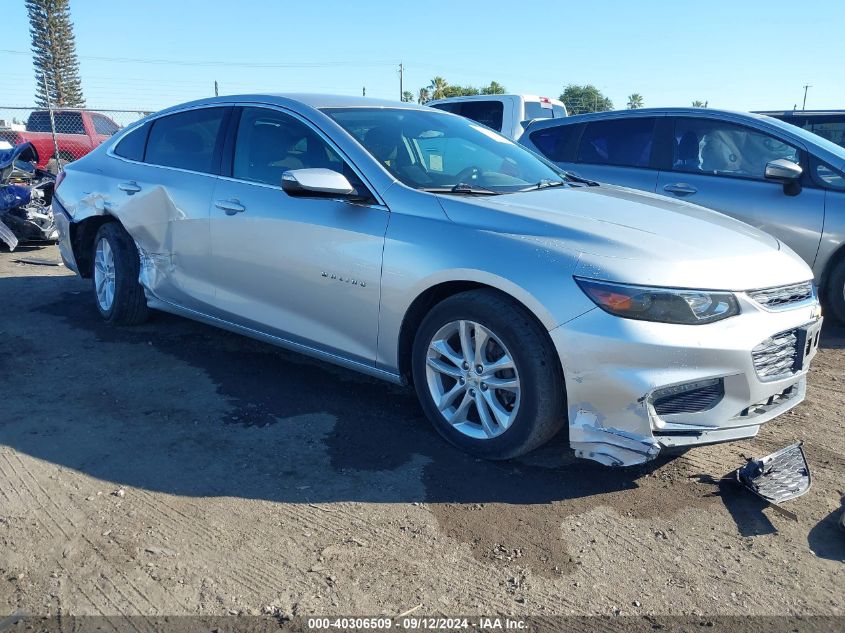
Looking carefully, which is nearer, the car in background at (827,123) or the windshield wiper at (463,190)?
the windshield wiper at (463,190)

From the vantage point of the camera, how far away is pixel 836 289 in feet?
18.5

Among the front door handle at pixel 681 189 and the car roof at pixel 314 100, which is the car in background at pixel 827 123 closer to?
the front door handle at pixel 681 189

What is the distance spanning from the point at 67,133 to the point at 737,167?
50.9 ft

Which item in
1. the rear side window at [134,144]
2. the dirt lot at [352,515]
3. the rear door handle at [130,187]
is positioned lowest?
the dirt lot at [352,515]

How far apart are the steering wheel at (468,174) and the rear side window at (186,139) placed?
1.69 m

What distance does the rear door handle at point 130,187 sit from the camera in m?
5.12

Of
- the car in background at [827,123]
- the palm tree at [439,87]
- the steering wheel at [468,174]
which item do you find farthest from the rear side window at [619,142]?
the palm tree at [439,87]

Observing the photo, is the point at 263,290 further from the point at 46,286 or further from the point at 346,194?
the point at 46,286

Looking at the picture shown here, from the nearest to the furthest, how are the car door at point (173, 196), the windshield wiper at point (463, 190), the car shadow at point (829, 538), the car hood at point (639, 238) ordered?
the car shadow at point (829, 538)
the car hood at point (639, 238)
the windshield wiper at point (463, 190)
the car door at point (173, 196)

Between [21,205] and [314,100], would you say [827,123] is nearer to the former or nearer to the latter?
[314,100]

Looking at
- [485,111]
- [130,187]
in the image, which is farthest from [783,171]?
[485,111]

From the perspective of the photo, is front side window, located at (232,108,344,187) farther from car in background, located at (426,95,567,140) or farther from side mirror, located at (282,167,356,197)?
car in background, located at (426,95,567,140)

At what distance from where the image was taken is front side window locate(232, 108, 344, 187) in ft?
13.5

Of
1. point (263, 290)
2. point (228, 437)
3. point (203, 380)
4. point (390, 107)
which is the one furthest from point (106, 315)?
point (390, 107)
